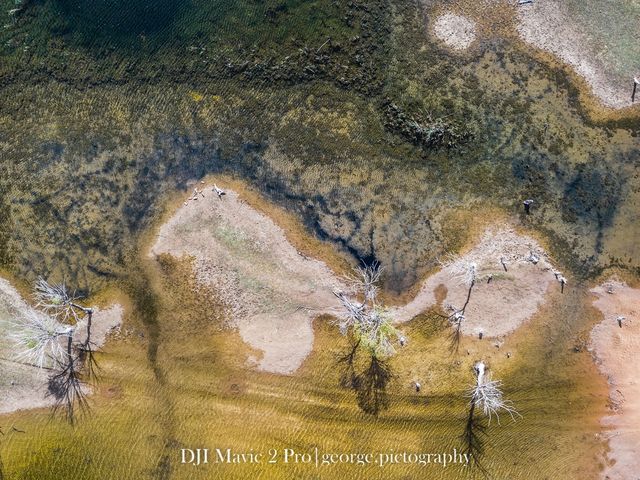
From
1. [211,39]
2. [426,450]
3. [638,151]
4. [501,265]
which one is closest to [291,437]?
[426,450]

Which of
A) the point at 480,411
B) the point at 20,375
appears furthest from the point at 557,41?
the point at 20,375

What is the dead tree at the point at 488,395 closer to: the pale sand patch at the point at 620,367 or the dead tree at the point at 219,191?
the pale sand patch at the point at 620,367

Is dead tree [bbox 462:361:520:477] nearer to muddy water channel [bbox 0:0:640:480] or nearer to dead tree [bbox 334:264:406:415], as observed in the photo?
muddy water channel [bbox 0:0:640:480]

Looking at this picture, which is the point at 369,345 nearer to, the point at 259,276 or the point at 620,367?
the point at 259,276

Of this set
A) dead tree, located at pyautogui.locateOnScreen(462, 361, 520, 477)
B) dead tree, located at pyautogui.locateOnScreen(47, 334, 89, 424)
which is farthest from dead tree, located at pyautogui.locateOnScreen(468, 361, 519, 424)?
dead tree, located at pyautogui.locateOnScreen(47, 334, 89, 424)

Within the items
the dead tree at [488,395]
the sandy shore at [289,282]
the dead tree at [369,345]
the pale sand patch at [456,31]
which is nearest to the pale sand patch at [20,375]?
the sandy shore at [289,282]

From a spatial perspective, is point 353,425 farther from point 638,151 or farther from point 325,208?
point 638,151

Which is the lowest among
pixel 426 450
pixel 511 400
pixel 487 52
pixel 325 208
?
pixel 426 450
